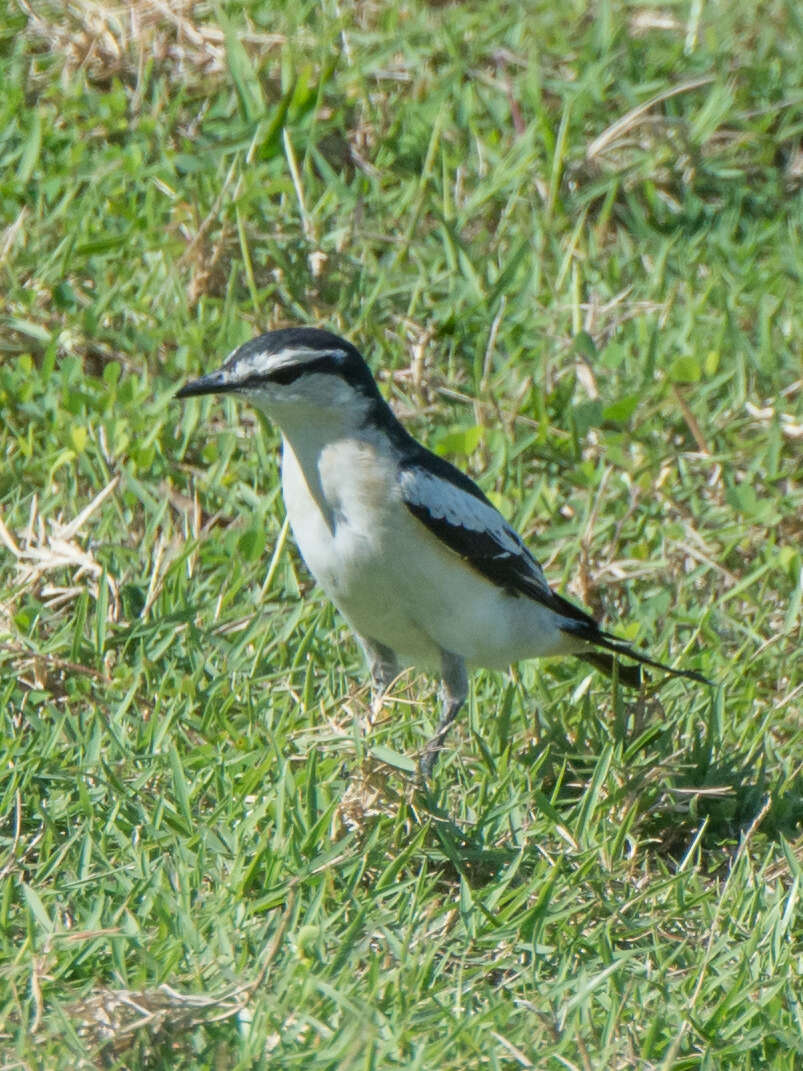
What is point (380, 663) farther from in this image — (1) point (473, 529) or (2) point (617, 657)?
(2) point (617, 657)

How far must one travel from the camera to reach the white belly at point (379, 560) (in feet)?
16.6

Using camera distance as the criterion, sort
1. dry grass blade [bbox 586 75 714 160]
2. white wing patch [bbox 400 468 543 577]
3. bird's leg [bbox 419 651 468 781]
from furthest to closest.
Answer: dry grass blade [bbox 586 75 714 160] → bird's leg [bbox 419 651 468 781] → white wing patch [bbox 400 468 543 577]

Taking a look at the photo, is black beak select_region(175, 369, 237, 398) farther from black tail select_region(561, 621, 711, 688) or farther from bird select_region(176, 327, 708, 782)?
black tail select_region(561, 621, 711, 688)

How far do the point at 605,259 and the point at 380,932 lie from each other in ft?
15.0

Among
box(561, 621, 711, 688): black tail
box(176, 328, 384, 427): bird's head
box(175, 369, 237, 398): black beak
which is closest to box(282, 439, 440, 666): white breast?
box(176, 328, 384, 427): bird's head

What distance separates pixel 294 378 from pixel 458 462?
6.28 feet

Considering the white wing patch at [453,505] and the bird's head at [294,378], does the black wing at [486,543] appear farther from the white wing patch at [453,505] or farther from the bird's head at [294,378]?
the bird's head at [294,378]

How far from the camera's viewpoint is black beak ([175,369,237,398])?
4973mm

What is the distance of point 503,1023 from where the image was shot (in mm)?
3982

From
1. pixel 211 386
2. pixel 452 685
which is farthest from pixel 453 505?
pixel 211 386

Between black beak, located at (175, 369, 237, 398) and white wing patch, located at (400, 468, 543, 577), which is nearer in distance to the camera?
black beak, located at (175, 369, 237, 398)

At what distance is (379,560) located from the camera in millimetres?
5051

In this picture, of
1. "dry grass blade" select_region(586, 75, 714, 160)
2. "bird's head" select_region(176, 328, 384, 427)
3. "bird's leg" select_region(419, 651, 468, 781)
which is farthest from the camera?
"dry grass blade" select_region(586, 75, 714, 160)

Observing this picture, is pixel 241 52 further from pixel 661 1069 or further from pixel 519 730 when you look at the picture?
pixel 661 1069
